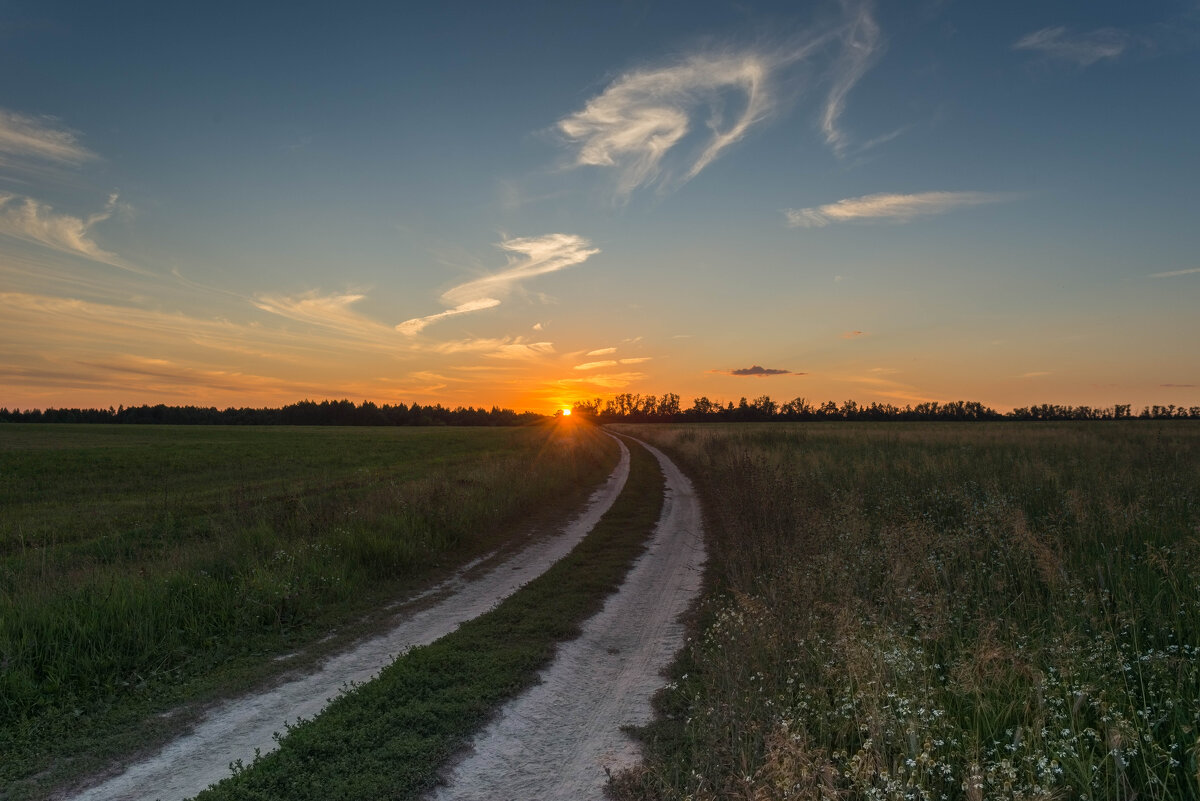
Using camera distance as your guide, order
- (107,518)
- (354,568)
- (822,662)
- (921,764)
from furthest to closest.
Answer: (107,518) < (354,568) < (822,662) < (921,764)

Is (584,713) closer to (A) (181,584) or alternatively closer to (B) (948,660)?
(B) (948,660)

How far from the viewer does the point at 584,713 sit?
249 inches

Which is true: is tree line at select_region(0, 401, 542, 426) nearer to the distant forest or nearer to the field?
the distant forest

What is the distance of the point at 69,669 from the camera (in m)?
7.22

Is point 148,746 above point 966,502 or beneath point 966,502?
beneath

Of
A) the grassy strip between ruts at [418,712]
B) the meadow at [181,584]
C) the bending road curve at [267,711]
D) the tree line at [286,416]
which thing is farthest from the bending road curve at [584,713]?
the tree line at [286,416]

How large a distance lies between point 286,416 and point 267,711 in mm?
131983

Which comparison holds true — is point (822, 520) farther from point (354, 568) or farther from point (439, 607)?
point (354, 568)

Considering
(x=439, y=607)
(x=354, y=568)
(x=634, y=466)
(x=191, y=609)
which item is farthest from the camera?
(x=634, y=466)

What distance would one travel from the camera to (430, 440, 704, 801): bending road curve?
16.6 feet

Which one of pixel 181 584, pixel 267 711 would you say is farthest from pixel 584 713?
pixel 181 584

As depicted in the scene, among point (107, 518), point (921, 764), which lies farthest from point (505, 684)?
point (107, 518)

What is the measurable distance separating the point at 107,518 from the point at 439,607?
1544cm

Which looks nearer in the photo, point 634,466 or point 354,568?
point 354,568
